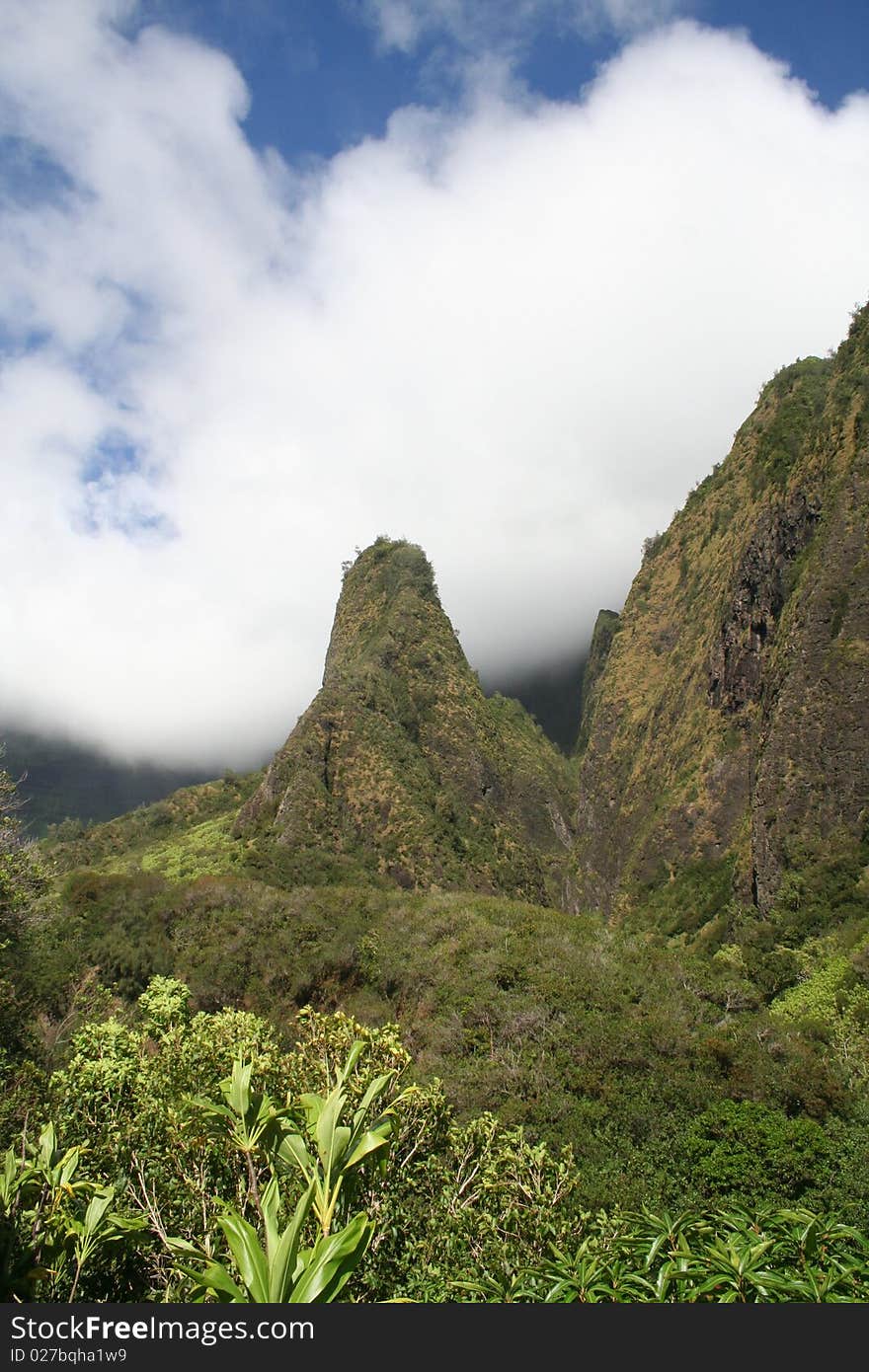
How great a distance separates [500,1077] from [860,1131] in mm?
10358

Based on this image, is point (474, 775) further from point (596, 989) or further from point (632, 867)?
point (596, 989)

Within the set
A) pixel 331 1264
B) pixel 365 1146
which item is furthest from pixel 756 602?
pixel 331 1264

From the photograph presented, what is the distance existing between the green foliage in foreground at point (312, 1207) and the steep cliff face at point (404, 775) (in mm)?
51573

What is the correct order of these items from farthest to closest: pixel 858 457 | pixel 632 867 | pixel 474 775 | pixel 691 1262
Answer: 1. pixel 474 775
2. pixel 632 867
3. pixel 858 457
4. pixel 691 1262

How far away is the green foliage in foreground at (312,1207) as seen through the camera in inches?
145

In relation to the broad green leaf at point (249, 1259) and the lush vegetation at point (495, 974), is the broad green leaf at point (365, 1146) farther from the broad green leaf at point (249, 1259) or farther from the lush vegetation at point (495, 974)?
the broad green leaf at point (249, 1259)

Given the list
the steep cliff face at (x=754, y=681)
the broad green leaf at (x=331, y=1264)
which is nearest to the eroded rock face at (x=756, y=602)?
the steep cliff face at (x=754, y=681)

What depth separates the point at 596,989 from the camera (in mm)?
26750

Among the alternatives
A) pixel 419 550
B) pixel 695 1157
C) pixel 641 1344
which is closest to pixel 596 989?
pixel 695 1157

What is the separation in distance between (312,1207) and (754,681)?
206 ft

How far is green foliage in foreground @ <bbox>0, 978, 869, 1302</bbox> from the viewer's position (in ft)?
12.1

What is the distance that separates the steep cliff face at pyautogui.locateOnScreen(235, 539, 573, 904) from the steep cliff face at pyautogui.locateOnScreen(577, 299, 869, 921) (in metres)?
9.47

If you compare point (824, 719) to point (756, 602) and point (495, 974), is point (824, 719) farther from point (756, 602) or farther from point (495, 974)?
point (495, 974)

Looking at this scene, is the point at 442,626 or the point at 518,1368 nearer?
the point at 518,1368
